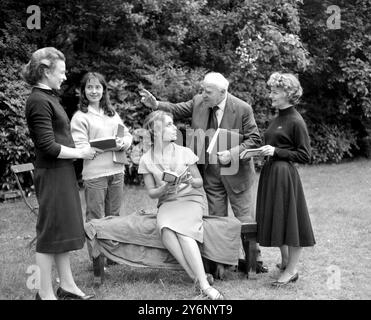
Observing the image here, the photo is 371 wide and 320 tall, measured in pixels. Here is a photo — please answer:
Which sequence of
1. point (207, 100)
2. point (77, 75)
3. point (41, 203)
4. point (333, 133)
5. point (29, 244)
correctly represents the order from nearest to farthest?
point (41, 203)
point (207, 100)
point (29, 244)
point (77, 75)
point (333, 133)

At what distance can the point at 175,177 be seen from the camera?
4020 mm

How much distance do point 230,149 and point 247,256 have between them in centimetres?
98

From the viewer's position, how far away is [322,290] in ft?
14.1

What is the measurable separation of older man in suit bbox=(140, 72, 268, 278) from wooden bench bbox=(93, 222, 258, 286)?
0.73ft

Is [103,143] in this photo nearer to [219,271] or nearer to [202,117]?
[202,117]

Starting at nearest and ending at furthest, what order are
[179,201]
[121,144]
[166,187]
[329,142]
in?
[166,187] → [179,201] → [121,144] → [329,142]

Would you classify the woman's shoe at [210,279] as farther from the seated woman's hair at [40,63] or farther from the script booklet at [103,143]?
the seated woman's hair at [40,63]

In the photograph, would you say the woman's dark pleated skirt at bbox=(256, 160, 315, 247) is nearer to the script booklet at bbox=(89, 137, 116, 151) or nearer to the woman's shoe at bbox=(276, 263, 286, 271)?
A: the woman's shoe at bbox=(276, 263, 286, 271)

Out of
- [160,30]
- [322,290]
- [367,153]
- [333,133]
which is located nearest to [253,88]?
[160,30]

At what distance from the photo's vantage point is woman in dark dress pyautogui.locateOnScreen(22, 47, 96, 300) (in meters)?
3.62

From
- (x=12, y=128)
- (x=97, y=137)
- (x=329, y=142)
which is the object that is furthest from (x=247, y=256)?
(x=329, y=142)

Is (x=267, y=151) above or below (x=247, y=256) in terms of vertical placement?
above

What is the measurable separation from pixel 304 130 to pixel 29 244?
319cm
